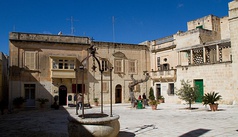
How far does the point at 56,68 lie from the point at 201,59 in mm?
14286

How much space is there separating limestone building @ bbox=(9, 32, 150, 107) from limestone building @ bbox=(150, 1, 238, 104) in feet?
15.1

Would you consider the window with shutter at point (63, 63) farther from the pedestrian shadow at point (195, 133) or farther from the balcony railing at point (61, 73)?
the pedestrian shadow at point (195, 133)

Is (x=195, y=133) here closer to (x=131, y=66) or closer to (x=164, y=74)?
(x=164, y=74)

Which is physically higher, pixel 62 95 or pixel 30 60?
pixel 30 60

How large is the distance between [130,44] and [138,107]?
10.3 m

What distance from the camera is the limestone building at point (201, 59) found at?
19016 mm

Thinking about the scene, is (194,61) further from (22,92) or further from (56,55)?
(22,92)

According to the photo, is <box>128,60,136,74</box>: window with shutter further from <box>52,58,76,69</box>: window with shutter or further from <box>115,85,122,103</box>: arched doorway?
<box>52,58,76,69</box>: window with shutter

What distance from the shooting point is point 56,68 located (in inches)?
886

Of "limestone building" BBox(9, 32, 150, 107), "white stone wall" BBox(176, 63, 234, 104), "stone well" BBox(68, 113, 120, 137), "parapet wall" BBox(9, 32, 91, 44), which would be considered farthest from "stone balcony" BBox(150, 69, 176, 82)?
"stone well" BBox(68, 113, 120, 137)

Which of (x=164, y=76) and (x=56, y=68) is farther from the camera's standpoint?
(x=164, y=76)

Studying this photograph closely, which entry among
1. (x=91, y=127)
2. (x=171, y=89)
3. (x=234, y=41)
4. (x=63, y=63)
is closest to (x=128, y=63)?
(x=171, y=89)

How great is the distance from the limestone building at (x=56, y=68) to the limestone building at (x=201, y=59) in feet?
15.1

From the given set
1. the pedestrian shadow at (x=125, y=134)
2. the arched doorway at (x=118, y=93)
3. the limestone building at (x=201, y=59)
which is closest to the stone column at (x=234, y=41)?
the limestone building at (x=201, y=59)
